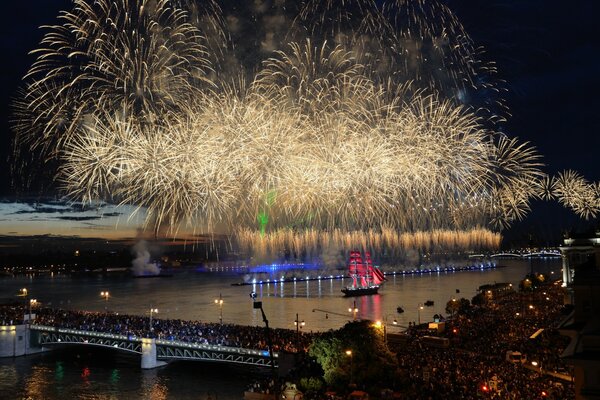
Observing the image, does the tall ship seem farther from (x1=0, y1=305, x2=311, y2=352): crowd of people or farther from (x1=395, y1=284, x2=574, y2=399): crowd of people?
(x1=395, y1=284, x2=574, y2=399): crowd of people

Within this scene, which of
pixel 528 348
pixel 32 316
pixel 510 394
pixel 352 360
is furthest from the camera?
pixel 32 316

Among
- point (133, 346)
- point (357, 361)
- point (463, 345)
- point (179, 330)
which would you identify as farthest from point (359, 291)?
point (357, 361)

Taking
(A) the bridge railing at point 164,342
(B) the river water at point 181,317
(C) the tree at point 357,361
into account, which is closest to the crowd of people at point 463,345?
(A) the bridge railing at point 164,342

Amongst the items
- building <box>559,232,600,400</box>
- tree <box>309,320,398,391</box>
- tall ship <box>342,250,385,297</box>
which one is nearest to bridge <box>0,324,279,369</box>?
tree <box>309,320,398,391</box>

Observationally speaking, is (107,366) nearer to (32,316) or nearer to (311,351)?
(32,316)

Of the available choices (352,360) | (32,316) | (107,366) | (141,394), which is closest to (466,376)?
(352,360)
